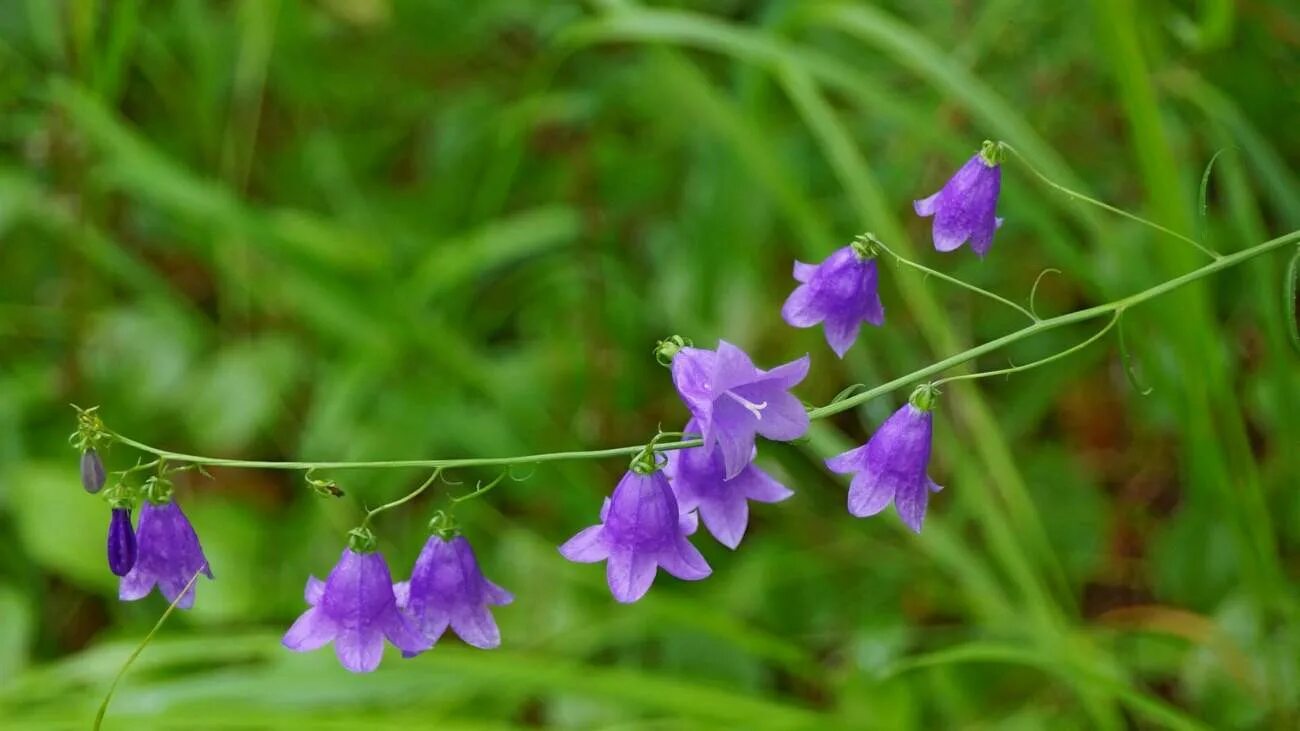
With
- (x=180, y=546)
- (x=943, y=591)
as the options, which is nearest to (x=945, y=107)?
(x=943, y=591)

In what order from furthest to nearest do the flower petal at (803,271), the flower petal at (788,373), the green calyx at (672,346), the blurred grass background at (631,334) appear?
the blurred grass background at (631,334) < the flower petal at (803,271) < the green calyx at (672,346) < the flower petal at (788,373)

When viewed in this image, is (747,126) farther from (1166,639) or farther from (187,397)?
(187,397)

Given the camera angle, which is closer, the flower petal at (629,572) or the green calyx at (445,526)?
the flower petal at (629,572)

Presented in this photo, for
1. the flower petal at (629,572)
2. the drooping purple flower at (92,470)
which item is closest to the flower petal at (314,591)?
the drooping purple flower at (92,470)

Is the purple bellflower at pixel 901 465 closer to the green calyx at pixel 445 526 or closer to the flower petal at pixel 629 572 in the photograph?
the flower petal at pixel 629 572

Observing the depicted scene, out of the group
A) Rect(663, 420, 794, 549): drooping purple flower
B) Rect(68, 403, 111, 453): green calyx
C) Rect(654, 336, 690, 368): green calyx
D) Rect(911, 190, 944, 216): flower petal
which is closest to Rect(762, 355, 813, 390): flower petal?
Rect(654, 336, 690, 368): green calyx

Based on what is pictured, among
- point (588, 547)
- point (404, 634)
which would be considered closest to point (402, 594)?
point (404, 634)

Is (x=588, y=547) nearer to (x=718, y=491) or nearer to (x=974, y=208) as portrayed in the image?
(x=718, y=491)

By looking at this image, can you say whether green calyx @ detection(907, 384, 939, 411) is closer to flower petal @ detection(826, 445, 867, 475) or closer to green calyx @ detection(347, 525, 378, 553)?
flower petal @ detection(826, 445, 867, 475)
